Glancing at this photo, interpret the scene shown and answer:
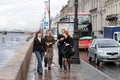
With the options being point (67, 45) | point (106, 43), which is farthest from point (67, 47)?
point (106, 43)

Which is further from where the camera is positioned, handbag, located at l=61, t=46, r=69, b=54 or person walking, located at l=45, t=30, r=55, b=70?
person walking, located at l=45, t=30, r=55, b=70

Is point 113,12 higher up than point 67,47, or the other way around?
point 113,12

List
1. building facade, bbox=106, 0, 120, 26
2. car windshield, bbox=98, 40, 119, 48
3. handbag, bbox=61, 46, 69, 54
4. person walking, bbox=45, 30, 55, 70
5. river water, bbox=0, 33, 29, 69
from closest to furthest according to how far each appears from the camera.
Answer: handbag, bbox=61, 46, 69, 54 → person walking, bbox=45, 30, 55, 70 → car windshield, bbox=98, 40, 119, 48 → river water, bbox=0, 33, 29, 69 → building facade, bbox=106, 0, 120, 26

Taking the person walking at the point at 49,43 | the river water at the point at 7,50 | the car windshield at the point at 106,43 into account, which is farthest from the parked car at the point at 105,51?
the river water at the point at 7,50

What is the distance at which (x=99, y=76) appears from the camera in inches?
623

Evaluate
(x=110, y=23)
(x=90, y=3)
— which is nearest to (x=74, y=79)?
(x=110, y=23)

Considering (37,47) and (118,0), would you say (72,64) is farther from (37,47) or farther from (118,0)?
(118,0)

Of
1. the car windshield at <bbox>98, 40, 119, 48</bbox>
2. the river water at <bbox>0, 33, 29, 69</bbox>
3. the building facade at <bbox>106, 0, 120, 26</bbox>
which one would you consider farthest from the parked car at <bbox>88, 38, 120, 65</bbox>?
the building facade at <bbox>106, 0, 120, 26</bbox>

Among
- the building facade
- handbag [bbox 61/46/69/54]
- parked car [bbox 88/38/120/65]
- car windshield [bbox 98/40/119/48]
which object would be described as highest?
the building facade

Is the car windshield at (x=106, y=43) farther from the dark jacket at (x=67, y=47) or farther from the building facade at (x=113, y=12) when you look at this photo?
the building facade at (x=113, y=12)

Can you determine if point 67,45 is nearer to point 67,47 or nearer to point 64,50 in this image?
point 67,47

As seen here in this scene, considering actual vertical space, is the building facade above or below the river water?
above

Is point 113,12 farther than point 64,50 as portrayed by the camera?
→ Yes

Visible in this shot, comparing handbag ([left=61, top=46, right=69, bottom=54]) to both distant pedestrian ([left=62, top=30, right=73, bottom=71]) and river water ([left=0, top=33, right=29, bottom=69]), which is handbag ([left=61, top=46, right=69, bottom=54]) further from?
river water ([left=0, top=33, right=29, bottom=69])
